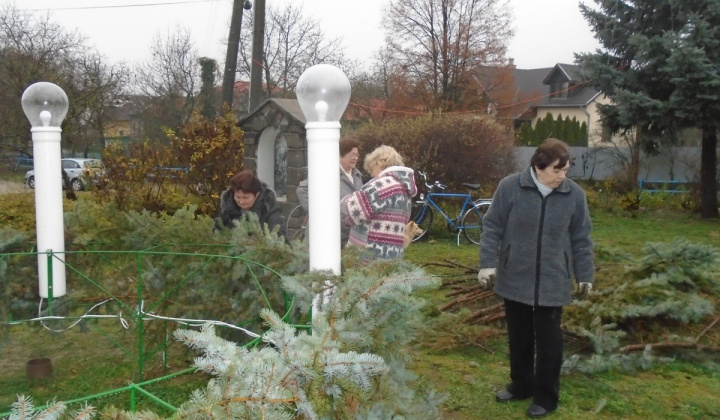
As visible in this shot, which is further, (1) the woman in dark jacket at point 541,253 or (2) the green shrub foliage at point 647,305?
(2) the green shrub foliage at point 647,305

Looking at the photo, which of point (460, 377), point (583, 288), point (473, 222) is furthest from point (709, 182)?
point (583, 288)

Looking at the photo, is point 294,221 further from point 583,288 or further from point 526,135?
→ point 526,135

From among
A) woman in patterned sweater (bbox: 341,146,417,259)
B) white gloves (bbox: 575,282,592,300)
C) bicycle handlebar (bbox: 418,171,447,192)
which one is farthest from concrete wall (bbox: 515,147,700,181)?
white gloves (bbox: 575,282,592,300)

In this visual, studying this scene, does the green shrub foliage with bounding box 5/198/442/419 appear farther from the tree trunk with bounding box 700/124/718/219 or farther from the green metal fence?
the tree trunk with bounding box 700/124/718/219

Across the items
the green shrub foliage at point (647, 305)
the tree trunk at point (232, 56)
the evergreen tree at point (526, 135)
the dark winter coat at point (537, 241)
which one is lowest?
the green shrub foliage at point (647, 305)

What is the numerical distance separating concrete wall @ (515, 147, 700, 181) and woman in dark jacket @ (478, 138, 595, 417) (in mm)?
10837

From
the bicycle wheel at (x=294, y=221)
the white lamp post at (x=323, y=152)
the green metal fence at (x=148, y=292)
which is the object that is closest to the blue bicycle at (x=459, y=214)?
the bicycle wheel at (x=294, y=221)

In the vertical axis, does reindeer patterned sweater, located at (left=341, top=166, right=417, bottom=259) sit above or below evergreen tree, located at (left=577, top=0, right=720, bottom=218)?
below

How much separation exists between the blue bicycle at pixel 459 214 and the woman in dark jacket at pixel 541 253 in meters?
6.57

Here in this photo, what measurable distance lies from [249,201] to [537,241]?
1.85 meters

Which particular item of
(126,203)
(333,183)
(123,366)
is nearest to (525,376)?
(333,183)

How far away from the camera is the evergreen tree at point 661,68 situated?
12375mm

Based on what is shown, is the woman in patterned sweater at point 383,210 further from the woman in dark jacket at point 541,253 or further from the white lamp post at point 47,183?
the white lamp post at point 47,183

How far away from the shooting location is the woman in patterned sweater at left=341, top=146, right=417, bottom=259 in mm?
3959
